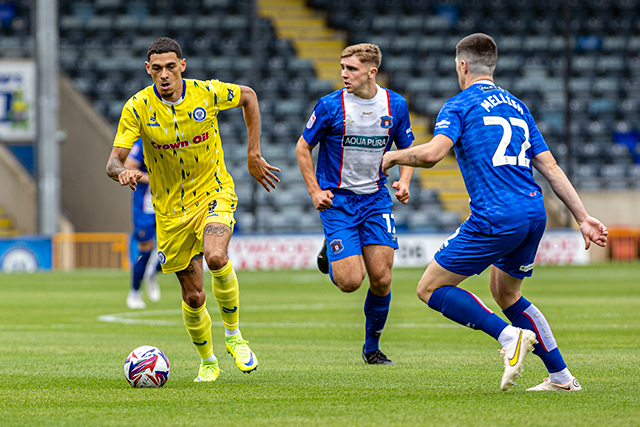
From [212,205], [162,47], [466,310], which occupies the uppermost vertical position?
[162,47]

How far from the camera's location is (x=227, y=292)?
20.0 feet

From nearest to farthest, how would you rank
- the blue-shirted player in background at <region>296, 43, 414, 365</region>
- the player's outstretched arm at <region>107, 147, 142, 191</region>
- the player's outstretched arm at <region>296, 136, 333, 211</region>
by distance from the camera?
the player's outstretched arm at <region>107, 147, 142, 191</region> < the player's outstretched arm at <region>296, 136, 333, 211</region> < the blue-shirted player in background at <region>296, 43, 414, 365</region>

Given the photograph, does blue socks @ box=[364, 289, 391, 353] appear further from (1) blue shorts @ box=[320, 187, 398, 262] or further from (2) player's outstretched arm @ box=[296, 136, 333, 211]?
(2) player's outstretched arm @ box=[296, 136, 333, 211]

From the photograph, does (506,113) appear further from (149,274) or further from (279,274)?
(279,274)

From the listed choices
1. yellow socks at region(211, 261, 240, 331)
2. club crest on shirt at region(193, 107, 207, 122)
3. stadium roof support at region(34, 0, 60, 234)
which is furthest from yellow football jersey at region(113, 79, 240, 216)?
stadium roof support at region(34, 0, 60, 234)

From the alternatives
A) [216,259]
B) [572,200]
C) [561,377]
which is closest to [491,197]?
[572,200]

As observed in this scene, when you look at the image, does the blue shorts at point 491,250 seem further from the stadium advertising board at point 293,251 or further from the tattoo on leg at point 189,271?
the stadium advertising board at point 293,251

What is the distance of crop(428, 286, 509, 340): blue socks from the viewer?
5.08 m

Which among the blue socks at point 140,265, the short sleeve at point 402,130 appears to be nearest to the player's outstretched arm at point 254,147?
the short sleeve at point 402,130

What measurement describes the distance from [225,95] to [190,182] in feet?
2.11

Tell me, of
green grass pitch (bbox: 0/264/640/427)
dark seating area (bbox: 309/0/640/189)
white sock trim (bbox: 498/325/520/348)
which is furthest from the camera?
dark seating area (bbox: 309/0/640/189)

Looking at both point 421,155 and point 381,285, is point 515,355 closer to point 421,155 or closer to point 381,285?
point 421,155

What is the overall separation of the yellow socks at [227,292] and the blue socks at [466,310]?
4.68ft

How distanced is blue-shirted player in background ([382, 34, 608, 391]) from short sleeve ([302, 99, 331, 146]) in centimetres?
167
